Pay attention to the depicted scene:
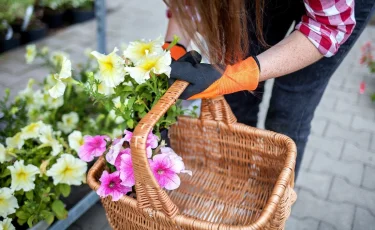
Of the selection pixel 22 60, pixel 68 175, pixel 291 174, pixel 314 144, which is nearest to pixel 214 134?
pixel 291 174

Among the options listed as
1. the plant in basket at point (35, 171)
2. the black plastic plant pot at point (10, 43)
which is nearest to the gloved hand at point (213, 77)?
the plant in basket at point (35, 171)

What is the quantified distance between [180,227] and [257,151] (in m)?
0.38

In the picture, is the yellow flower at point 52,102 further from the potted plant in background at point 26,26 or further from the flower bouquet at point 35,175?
the potted plant in background at point 26,26

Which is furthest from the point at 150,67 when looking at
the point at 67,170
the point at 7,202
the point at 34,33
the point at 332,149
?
the point at 34,33

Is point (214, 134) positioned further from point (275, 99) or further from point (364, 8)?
point (364, 8)

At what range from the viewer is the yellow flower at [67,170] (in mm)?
1317

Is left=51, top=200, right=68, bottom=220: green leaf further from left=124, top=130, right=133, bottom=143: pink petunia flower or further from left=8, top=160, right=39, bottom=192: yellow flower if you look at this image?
left=124, top=130, right=133, bottom=143: pink petunia flower

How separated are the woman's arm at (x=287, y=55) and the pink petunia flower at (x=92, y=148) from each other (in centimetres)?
47

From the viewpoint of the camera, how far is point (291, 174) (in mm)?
1016

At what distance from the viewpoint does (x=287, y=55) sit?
105 cm

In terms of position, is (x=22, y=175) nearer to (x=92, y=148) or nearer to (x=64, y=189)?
(x=64, y=189)

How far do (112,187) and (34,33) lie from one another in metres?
2.89

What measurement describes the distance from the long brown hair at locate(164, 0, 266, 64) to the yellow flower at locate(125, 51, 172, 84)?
0.09 meters

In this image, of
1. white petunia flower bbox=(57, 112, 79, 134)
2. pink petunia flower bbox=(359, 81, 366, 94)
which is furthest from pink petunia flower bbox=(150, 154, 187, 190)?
pink petunia flower bbox=(359, 81, 366, 94)
